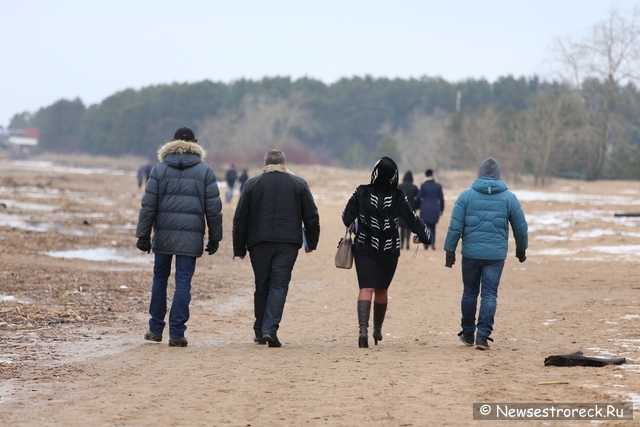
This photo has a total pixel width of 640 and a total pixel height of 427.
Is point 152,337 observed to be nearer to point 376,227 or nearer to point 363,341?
point 363,341

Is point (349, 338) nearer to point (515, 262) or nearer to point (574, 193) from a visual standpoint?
point (515, 262)

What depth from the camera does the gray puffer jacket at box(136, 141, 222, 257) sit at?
9242 mm

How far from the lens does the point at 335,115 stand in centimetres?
12194

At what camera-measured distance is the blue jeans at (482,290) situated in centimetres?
913

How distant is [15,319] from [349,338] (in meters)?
3.63

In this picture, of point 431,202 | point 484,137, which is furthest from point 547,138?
point 431,202

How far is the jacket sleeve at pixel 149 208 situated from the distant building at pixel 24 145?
513 ft

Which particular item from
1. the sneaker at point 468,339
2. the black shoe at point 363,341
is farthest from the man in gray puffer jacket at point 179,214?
the sneaker at point 468,339

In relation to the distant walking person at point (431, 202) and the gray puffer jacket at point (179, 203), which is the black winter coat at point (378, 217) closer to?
the gray puffer jacket at point (179, 203)

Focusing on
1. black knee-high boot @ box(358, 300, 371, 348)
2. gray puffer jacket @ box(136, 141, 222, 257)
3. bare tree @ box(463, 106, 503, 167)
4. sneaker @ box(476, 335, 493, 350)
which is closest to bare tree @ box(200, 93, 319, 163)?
bare tree @ box(463, 106, 503, 167)

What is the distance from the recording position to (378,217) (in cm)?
925

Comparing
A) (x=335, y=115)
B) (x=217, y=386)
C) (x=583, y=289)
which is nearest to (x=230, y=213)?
(x=583, y=289)

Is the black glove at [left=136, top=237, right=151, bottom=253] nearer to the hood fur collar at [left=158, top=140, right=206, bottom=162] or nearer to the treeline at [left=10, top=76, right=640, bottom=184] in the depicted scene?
the hood fur collar at [left=158, top=140, right=206, bottom=162]

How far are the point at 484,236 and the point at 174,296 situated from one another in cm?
308
